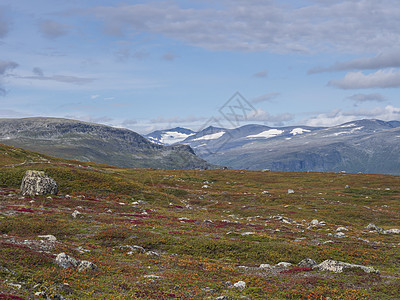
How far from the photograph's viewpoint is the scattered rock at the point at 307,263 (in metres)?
24.4

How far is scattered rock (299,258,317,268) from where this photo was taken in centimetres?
2441

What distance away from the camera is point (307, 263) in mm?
24562

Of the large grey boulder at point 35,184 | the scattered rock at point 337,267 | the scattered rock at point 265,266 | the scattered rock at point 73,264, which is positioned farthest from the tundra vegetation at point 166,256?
the large grey boulder at point 35,184

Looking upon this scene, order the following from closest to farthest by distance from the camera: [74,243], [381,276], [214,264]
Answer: [381,276] < [214,264] < [74,243]

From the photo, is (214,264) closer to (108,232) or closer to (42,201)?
(108,232)

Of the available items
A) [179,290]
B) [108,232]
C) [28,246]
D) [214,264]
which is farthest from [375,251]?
[28,246]

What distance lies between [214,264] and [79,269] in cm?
962

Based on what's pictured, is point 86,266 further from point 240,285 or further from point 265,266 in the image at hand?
point 265,266

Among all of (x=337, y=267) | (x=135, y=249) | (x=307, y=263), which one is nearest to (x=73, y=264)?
(x=135, y=249)

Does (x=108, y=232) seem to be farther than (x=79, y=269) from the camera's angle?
Yes

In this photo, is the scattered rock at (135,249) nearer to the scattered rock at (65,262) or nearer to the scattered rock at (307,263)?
the scattered rock at (65,262)

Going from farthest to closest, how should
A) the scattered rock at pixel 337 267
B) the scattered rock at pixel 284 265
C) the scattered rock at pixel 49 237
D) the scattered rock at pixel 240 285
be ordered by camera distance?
the scattered rock at pixel 49 237
the scattered rock at pixel 284 265
the scattered rock at pixel 337 267
the scattered rock at pixel 240 285

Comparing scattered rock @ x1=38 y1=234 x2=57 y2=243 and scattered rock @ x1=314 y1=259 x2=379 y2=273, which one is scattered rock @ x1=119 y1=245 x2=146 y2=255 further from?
scattered rock @ x1=314 y1=259 x2=379 y2=273

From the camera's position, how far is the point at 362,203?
77.6m
